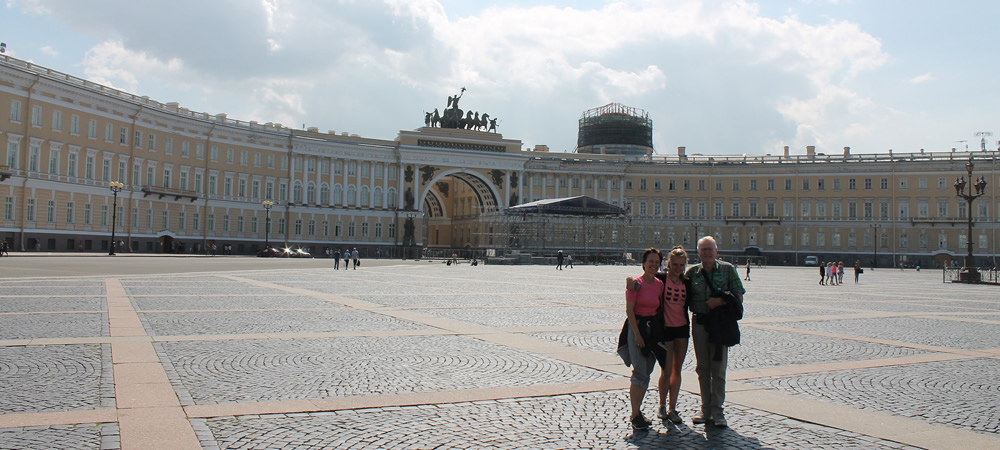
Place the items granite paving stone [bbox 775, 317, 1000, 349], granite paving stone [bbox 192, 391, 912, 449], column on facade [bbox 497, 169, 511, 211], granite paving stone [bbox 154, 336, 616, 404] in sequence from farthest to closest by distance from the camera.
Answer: column on facade [bbox 497, 169, 511, 211] → granite paving stone [bbox 775, 317, 1000, 349] → granite paving stone [bbox 154, 336, 616, 404] → granite paving stone [bbox 192, 391, 912, 449]

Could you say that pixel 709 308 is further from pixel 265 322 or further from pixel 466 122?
pixel 466 122

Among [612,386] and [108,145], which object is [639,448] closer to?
[612,386]

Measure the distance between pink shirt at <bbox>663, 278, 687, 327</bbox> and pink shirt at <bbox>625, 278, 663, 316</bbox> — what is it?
13 centimetres

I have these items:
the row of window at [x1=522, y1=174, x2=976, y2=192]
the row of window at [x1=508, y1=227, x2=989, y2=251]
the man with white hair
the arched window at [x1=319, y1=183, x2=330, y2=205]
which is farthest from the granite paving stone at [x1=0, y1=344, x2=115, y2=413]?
the row of window at [x1=522, y1=174, x2=976, y2=192]

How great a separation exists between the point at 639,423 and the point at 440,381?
9.03ft

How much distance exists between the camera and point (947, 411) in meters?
8.08

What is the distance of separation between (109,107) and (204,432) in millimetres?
67902

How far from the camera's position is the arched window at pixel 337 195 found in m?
90.2

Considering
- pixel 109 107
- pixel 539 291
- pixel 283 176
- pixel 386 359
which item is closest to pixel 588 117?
pixel 283 176

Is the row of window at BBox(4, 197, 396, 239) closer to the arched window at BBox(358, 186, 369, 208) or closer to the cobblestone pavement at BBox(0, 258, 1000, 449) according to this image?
the arched window at BBox(358, 186, 369, 208)

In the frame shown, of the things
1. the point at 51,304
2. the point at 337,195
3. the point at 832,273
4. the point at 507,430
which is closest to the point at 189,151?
the point at 337,195

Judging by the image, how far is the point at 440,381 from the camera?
30.5 ft

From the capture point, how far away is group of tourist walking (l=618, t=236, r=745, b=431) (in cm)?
750

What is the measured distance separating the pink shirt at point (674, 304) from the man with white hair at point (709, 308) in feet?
0.64
